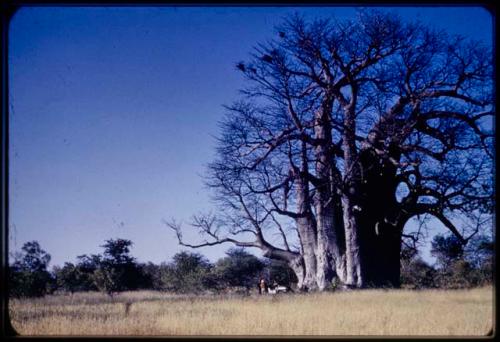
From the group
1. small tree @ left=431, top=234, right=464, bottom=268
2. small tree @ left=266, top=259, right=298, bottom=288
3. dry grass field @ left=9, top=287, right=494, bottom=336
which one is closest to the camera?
dry grass field @ left=9, top=287, right=494, bottom=336

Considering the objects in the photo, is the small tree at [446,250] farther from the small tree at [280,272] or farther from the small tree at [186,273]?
the small tree at [186,273]

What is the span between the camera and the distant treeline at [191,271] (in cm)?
1391

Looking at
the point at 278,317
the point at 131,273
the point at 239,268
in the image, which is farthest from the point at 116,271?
the point at 278,317

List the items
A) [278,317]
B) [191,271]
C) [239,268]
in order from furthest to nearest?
[239,268] < [191,271] < [278,317]

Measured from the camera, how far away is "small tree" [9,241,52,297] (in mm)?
13586

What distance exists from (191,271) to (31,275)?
569cm

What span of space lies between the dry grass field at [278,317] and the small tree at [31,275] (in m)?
3.74

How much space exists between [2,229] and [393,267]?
32.8 ft

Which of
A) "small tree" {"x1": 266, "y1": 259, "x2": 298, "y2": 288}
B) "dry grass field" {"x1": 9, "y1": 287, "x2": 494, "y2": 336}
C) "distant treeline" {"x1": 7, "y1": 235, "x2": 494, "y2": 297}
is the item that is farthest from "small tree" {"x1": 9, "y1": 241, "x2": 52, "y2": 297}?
"small tree" {"x1": 266, "y1": 259, "x2": 298, "y2": 288}

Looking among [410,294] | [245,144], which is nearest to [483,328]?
[410,294]

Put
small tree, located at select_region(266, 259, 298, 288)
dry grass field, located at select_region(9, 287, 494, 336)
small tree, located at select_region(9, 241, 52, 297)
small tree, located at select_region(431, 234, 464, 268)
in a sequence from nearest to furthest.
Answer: dry grass field, located at select_region(9, 287, 494, 336) < small tree, located at select_region(9, 241, 52, 297) < small tree, located at select_region(431, 234, 464, 268) < small tree, located at select_region(266, 259, 298, 288)

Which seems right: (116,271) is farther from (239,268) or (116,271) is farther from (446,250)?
(446,250)

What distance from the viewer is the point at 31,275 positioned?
1382cm

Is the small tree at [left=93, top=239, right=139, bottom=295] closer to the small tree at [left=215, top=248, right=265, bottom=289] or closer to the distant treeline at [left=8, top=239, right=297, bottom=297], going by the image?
the distant treeline at [left=8, top=239, right=297, bottom=297]
